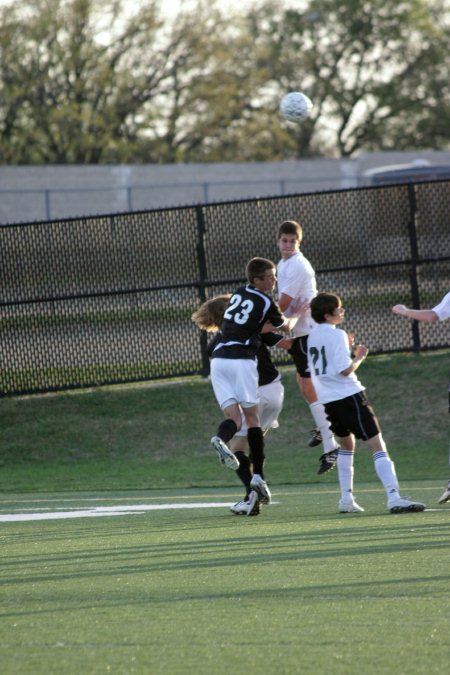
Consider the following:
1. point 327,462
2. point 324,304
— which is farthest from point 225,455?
point 327,462

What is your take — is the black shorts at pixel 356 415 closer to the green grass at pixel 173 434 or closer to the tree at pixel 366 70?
the green grass at pixel 173 434

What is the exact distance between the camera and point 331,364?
9.41 metres

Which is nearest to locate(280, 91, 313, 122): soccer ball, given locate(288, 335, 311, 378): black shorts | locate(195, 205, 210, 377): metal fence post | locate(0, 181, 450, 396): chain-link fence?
locate(0, 181, 450, 396): chain-link fence

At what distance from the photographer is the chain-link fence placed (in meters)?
17.5

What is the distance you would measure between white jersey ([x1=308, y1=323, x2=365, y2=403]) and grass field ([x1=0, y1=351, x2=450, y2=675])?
2.94 ft

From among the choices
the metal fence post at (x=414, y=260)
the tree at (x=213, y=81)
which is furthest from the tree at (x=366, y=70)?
the metal fence post at (x=414, y=260)

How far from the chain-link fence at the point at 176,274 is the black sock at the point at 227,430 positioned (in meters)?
7.63

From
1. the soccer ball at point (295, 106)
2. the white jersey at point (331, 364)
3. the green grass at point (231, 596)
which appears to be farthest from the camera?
the soccer ball at point (295, 106)

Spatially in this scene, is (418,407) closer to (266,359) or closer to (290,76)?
(266,359)

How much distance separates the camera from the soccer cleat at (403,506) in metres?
9.30

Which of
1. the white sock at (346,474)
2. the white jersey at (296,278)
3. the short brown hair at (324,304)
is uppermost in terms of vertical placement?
the short brown hair at (324,304)

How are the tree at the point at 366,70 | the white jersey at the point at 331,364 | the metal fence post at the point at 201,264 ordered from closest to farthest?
1. the white jersey at the point at 331,364
2. the metal fence post at the point at 201,264
3. the tree at the point at 366,70

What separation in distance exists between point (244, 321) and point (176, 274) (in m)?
7.83

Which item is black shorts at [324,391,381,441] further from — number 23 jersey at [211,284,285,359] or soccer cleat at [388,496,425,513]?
number 23 jersey at [211,284,285,359]
